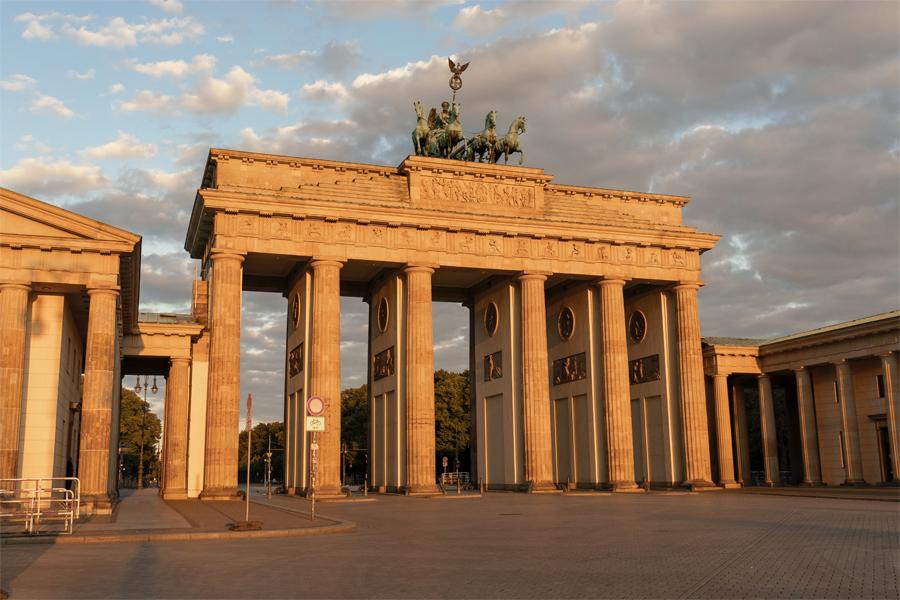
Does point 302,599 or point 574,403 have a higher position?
point 574,403

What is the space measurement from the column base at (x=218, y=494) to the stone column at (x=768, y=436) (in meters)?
34.4

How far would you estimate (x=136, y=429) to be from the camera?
368 ft

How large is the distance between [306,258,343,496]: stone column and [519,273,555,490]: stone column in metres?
10.8


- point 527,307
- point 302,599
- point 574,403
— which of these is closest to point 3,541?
point 302,599

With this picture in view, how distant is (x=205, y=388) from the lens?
46781mm

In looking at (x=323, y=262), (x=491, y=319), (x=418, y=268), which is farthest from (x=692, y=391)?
(x=323, y=262)

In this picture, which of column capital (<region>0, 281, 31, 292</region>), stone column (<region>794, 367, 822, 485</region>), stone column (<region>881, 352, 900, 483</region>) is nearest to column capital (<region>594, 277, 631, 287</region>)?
stone column (<region>794, 367, 822, 485</region>)

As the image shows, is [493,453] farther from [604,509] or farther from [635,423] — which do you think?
[604,509]

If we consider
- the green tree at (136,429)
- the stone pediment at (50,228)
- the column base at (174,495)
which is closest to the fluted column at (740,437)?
the column base at (174,495)

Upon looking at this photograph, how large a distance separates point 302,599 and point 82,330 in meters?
32.4

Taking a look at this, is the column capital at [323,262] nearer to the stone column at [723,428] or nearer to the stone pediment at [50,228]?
the stone pediment at [50,228]

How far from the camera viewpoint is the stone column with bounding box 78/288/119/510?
93.9 ft

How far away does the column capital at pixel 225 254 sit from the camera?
43469mm

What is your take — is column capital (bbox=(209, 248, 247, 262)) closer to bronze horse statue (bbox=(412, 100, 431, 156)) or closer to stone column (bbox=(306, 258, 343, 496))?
stone column (bbox=(306, 258, 343, 496))
